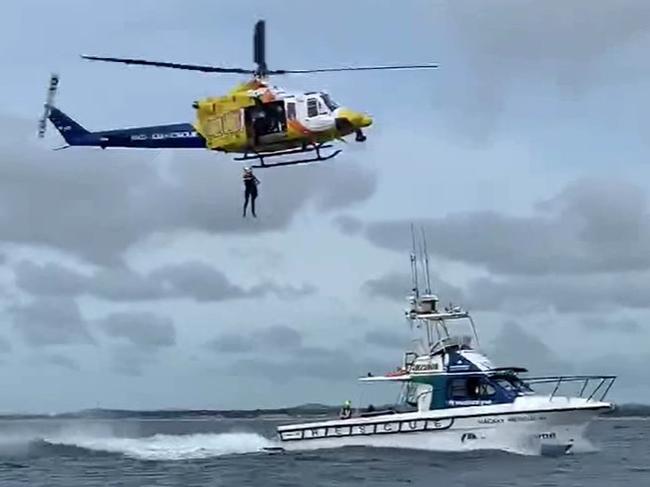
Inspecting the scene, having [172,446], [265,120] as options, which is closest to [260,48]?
[265,120]

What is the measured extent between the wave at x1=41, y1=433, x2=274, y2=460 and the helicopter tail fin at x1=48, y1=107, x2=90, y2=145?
1460cm

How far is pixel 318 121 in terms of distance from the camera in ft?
135

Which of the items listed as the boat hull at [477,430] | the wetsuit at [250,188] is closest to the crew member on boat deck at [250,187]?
the wetsuit at [250,188]

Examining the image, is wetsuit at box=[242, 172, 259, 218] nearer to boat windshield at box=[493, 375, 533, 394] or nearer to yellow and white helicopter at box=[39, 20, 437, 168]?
yellow and white helicopter at box=[39, 20, 437, 168]

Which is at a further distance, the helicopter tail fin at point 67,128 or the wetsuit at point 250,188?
the helicopter tail fin at point 67,128

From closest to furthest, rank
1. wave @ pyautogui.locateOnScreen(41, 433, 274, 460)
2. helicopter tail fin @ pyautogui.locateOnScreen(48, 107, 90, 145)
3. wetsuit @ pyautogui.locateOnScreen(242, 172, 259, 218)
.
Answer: wetsuit @ pyautogui.locateOnScreen(242, 172, 259, 218), helicopter tail fin @ pyautogui.locateOnScreen(48, 107, 90, 145), wave @ pyautogui.locateOnScreen(41, 433, 274, 460)

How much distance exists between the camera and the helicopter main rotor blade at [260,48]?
40.1 meters

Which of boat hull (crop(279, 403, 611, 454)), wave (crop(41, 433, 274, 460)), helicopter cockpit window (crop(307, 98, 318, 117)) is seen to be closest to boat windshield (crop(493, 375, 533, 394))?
boat hull (crop(279, 403, 611, 454))

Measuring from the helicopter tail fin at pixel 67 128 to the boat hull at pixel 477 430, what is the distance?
591 inches

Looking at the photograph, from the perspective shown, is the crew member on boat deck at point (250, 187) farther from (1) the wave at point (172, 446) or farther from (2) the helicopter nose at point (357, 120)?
(1) the wave at point (172, 446)

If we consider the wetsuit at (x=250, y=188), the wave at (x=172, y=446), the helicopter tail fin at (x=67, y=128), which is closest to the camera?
the wetsuit at (x=250, y=188)

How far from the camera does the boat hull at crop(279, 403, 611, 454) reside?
50.5m

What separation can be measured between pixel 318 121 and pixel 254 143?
208 centimetres

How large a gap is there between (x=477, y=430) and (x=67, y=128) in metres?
18.4
